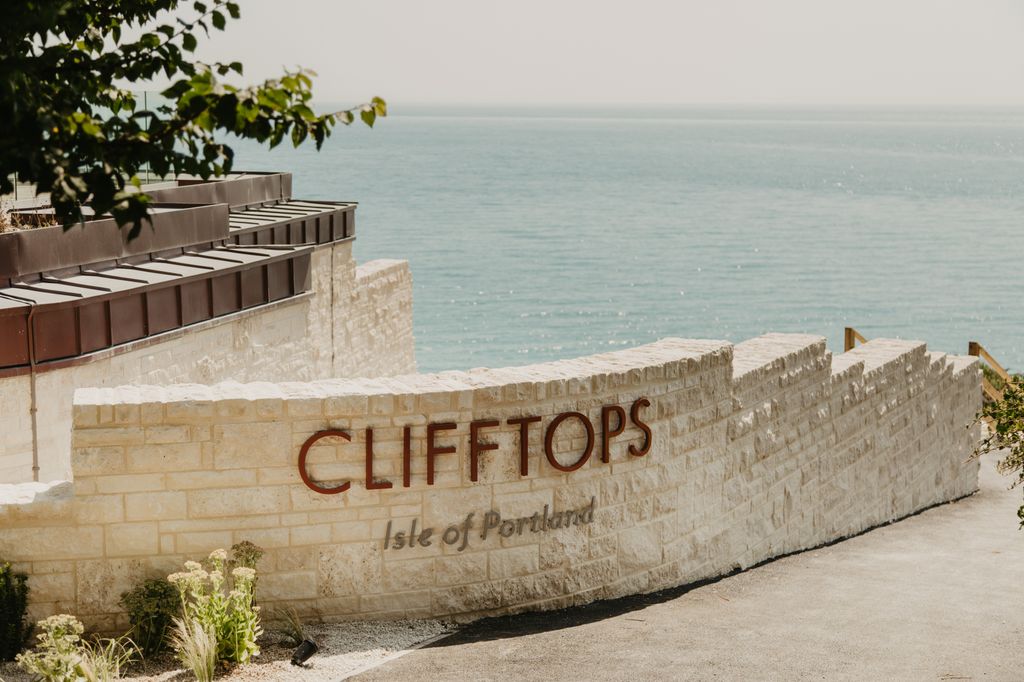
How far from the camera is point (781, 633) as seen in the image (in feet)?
31.7

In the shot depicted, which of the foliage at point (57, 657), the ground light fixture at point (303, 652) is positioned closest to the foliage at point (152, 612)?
the foliage at point (57, 657)

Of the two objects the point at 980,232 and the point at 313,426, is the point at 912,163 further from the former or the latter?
the point at 313,426

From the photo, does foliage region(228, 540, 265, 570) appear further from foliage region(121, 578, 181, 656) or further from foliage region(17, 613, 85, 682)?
foliage region(17, 613, 85, 682)

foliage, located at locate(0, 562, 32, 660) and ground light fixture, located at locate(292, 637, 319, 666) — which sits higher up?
foliage, located at locate(0, 562, 32, 660)

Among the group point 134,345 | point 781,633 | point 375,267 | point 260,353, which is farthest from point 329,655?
point 375,267

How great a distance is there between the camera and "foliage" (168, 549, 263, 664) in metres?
8.18

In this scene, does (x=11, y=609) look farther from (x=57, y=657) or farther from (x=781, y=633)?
(x=781, y=633)

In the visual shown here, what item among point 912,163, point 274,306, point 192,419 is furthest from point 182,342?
Answer: point 912,163

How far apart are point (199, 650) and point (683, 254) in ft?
309

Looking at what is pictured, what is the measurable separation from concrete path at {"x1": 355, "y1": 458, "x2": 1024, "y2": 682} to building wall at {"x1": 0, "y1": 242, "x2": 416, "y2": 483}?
20.2ft

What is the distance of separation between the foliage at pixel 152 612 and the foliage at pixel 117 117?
3.34 meters

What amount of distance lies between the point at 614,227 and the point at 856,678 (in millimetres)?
105902

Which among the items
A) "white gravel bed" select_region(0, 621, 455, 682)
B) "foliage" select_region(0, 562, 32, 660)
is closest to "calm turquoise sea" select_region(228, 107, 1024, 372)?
"white gravel bed" select_region(0, 621, 455, 682)

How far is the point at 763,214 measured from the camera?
123500mm
